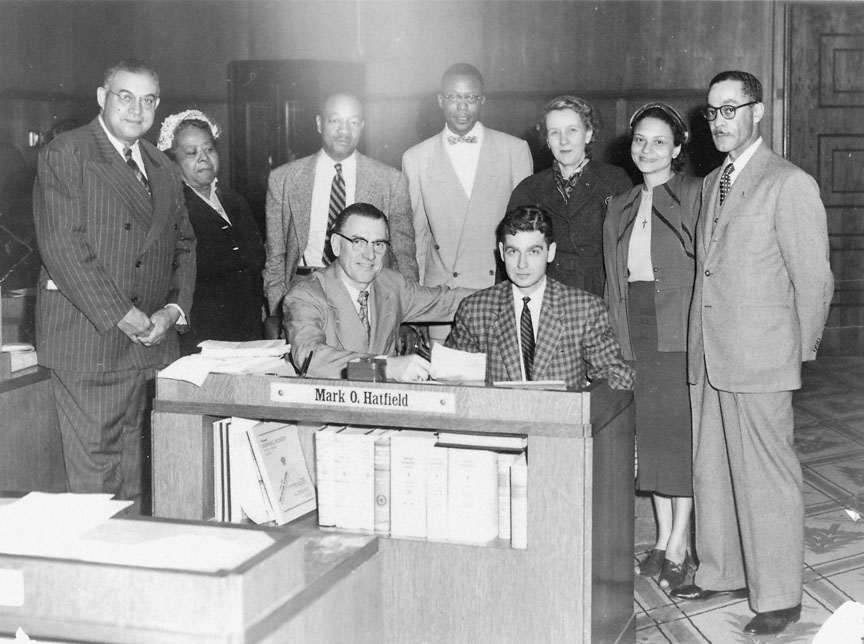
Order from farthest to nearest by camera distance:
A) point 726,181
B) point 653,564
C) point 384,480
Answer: point 653,564, point 726,181, point 384,480

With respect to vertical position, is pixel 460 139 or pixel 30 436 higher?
pixel 460 139

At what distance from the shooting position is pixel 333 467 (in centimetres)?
277

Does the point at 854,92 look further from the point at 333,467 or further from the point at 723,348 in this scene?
the point at 333,467

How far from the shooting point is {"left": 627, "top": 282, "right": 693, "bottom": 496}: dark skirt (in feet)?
11.0

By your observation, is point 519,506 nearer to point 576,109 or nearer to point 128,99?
point 576,109

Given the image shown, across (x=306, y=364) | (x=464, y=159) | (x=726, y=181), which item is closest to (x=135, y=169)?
(x=306, y=364)

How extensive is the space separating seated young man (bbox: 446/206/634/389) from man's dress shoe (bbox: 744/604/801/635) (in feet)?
2.94

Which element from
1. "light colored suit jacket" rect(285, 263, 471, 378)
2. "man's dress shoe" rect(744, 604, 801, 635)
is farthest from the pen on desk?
"man's dress shoe" rect(744, 604, 801, 635)

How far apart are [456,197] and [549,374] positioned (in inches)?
52.4

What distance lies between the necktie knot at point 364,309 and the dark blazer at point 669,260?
2.82 ft

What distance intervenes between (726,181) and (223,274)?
2.23 metres

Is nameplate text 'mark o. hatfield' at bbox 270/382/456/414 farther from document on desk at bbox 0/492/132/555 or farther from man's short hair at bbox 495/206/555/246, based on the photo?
document on desk at bbox 0/492/132/555

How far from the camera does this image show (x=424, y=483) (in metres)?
2.67

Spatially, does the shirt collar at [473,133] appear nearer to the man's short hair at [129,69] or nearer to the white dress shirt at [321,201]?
the white dress shirt at [321,201]
